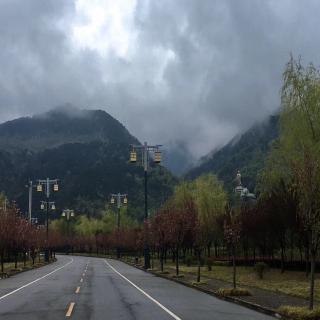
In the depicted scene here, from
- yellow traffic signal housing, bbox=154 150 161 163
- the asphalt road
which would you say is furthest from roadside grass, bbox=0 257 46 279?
the asphalt road

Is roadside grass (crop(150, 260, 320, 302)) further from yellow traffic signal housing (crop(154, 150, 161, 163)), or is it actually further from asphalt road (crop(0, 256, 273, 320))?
yellow traffic signal housing (crop(154, 150, 161, 163))

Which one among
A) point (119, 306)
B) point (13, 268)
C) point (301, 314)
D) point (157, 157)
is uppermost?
point (157, 157)

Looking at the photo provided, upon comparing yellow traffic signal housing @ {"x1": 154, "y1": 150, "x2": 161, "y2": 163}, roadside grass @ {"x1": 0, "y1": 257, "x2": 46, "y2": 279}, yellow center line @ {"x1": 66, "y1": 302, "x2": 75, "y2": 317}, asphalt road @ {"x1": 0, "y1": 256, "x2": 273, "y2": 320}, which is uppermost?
yellow traffic signal housing @ {"x1": 154, "y1": 150, "x2": 161, "y2": 163}

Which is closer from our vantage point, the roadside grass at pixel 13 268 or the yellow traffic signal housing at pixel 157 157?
the yellow traffic signal housing at pixel 157 157

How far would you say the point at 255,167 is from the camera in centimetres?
14500

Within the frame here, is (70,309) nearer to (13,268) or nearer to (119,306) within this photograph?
(119,306)

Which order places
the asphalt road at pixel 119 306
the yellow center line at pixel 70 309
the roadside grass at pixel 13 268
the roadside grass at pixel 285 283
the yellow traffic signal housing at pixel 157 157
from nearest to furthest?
the asphalt road at pixel 119 306, the yellow center line at pixel 70 309, the roadside grass at pixel 285 283, the yellow traffic signal housing at pixel 157 157, the roadside grass at pixel 13 268

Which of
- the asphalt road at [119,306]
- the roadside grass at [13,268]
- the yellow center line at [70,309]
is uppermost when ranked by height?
the roadside grass at [13,268]

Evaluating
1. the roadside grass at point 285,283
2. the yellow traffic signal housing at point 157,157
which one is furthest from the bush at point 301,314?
the yellow traffic signal housing at point 157,157

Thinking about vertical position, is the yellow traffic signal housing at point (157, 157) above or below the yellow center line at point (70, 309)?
above

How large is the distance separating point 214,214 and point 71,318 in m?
50.4

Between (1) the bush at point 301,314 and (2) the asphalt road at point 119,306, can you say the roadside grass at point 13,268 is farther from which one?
(1) the bush at point 301,314

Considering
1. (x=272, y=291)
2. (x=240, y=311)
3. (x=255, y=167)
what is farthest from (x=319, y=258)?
(x=255, y=167)

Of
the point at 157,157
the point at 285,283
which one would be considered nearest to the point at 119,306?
the point at 285,283
